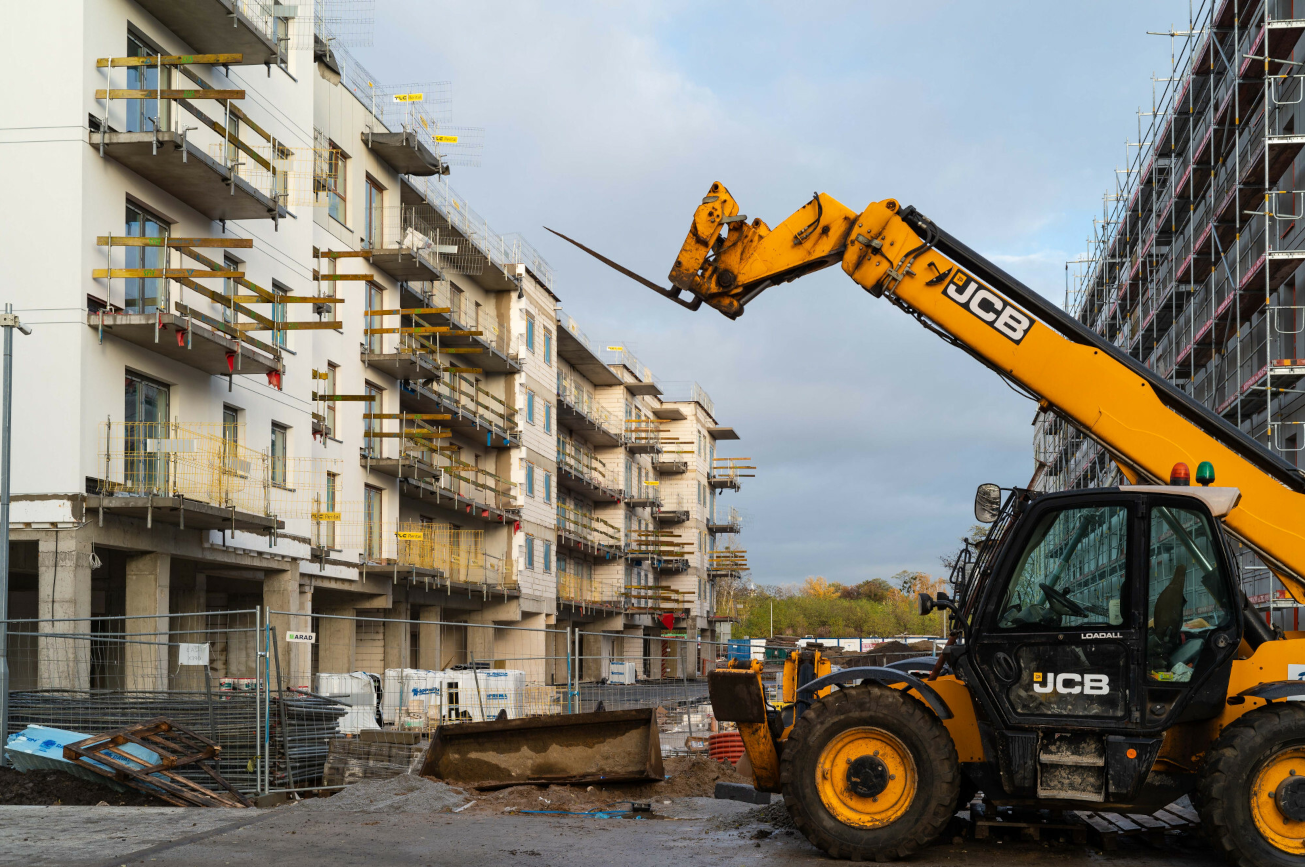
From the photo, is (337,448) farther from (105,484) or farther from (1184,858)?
(1184,858)

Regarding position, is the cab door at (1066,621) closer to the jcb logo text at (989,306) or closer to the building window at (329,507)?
the jcb logo text at (989,306)

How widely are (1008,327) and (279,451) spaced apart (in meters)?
23.2

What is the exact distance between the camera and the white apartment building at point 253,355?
889 inches

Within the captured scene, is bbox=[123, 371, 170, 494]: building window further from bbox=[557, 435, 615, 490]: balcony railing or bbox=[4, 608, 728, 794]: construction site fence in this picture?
bbox=[557, 435, 615, 490]: balcony railing

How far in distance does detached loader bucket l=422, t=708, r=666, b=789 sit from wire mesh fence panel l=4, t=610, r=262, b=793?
2.01 meters

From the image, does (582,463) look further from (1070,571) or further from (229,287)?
(1070,571)

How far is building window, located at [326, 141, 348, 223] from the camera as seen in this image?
34269 millimetres

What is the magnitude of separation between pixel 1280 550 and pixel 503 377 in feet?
137

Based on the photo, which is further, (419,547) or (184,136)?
(419,547)

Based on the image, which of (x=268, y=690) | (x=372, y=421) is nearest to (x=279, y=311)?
(x=372, y=421)

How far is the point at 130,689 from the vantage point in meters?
19.9

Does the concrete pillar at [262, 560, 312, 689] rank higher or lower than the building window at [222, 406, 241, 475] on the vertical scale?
lower

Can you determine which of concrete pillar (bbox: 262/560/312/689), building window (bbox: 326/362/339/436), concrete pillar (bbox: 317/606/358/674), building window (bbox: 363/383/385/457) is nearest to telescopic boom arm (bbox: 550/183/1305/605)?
concrete pillar (bbox: 262/560/312/689)

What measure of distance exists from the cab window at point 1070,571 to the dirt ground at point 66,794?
8973 mm
